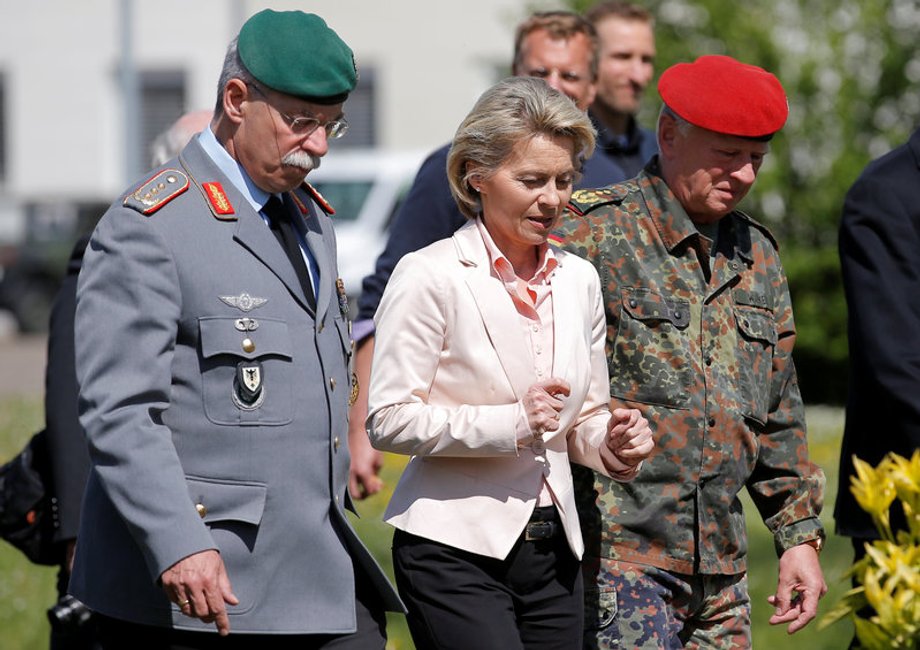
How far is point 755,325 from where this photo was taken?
12.9 ft

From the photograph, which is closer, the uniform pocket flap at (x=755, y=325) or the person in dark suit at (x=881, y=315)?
the person in dark suit at (x=881, y=315)

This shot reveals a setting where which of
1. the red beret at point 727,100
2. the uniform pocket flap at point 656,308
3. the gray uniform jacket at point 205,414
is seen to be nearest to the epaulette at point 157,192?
the gray uniform jacket at point 205,414

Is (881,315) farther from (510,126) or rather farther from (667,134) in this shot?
(510,126)

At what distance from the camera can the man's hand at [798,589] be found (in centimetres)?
388

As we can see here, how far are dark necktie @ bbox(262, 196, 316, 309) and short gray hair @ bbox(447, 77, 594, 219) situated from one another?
439 millimetres

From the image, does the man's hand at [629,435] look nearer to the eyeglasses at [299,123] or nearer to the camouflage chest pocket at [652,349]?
the camouflage chest pocket at [652,349]

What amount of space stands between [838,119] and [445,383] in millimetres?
11066

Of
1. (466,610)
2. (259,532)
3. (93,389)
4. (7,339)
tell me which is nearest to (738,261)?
(466,610)

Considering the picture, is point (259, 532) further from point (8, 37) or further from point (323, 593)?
point (8, 37)

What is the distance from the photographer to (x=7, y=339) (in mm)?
22016

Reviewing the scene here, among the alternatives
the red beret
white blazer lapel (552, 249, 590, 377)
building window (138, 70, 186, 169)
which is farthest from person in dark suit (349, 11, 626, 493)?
building window (138, 70, 186, 169)

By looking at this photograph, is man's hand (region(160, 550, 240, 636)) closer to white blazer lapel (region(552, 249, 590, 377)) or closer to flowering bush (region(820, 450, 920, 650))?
white blazer lapel (region(552, 249, 590, 377))

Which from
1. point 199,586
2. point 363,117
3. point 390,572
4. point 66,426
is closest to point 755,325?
point 199,586

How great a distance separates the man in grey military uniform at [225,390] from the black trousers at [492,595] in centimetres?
16
